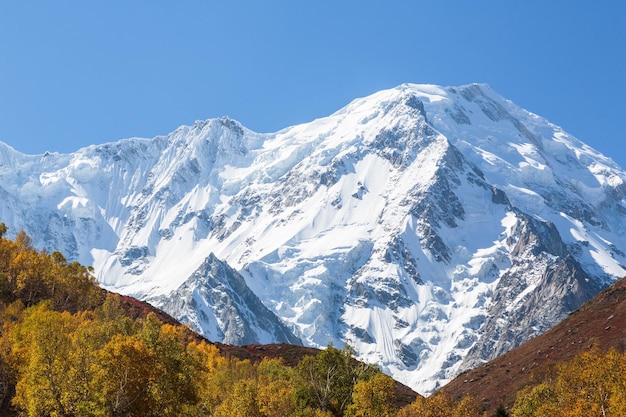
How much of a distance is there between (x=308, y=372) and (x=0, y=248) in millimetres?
71762

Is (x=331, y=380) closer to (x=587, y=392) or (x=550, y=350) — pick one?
(x=587, y=392)

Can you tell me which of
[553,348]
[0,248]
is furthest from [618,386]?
[0,248]

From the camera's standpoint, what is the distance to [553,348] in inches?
6083

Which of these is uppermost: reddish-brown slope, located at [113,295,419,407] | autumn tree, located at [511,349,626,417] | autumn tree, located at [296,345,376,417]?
reddish-brown slope, located at [113,295,419,407]

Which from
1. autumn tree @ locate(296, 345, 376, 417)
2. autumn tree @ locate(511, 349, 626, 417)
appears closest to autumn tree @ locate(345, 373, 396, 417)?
autumn tree @ locate(296, 345, 376, 417)

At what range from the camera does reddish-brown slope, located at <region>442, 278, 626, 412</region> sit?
13812cm

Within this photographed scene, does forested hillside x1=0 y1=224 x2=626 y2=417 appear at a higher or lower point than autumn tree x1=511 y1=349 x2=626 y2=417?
higher

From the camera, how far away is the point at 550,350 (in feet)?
507

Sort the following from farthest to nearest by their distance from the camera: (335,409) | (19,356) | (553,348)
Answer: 1. (553,348)
2. (335,409)
3. (19,356)

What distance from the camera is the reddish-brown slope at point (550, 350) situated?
5438 inches

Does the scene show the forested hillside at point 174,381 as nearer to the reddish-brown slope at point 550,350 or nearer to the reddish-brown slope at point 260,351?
the reddish-brown slope at point 550,350

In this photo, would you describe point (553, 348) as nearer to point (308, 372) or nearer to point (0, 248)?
point (308, 372)

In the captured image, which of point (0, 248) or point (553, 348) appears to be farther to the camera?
point (553, 348)

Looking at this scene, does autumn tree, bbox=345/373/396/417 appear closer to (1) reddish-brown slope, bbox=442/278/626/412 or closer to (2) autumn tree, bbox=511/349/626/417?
(2) autumn tree, bbox=511/349/626/417
